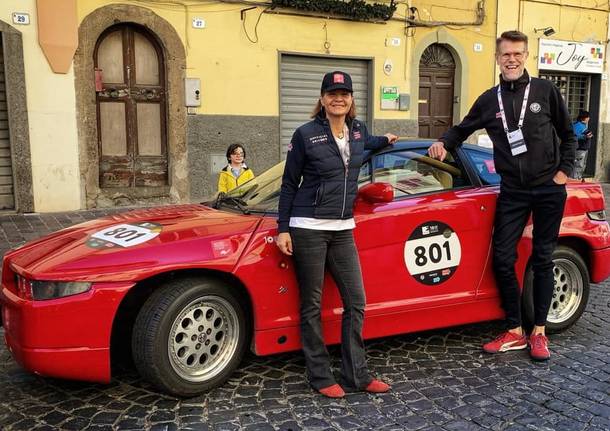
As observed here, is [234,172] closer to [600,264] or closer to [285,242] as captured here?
[285,242]

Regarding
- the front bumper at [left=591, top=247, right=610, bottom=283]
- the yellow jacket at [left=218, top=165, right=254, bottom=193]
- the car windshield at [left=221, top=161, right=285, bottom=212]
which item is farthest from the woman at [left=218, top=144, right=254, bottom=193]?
the front bumper at [left=591, top=247, right=610, bottom=283]

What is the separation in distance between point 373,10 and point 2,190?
25.6ft

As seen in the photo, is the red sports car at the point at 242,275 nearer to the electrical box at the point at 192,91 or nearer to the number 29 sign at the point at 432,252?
the number 29 sign at the point at 432,252

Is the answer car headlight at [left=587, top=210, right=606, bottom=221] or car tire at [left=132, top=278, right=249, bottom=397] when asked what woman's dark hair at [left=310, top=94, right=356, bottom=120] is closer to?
car tire at [left=132, top=278, right=249, bottom=397]

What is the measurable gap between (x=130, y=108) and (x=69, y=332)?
27.0 feet

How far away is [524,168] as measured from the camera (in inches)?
157

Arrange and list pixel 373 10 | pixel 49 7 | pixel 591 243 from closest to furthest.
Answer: pixel 591 243, pixel 49 7, pixel 373 10

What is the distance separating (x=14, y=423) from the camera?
3.14m

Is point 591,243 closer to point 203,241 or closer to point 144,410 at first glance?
point 203,241

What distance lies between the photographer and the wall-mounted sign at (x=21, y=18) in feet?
30.6

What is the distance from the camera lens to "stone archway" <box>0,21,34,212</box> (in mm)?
9352

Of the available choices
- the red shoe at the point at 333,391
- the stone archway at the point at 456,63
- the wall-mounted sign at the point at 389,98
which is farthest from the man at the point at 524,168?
the stone archway at the point at 456,63

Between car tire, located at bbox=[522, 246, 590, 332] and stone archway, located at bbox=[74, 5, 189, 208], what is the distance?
7.86 m

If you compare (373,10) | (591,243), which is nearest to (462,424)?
(591,243)
